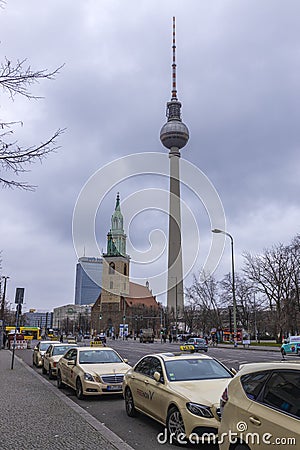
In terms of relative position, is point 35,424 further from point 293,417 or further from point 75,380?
point 293,417

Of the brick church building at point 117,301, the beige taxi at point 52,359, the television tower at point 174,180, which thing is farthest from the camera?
the brick church building at point 117,301

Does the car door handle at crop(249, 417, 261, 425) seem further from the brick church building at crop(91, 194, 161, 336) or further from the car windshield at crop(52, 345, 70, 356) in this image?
the brick church building at crop(91, 194, 161, 336)

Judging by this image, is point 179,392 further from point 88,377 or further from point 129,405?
point 88,377

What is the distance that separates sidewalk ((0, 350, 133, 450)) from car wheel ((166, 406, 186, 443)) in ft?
2.57

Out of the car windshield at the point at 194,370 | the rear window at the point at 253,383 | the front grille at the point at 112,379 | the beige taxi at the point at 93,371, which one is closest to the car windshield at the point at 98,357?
the beige taxi at the point at 93,371

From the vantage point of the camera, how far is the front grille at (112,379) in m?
12.0

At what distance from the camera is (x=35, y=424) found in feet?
28.9

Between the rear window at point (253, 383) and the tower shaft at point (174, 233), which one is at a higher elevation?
the tower shaft at point (174, 233)

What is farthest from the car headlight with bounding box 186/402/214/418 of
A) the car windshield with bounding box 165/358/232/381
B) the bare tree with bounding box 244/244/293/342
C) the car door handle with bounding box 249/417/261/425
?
the bare tree with bounding box 244/244/293/342

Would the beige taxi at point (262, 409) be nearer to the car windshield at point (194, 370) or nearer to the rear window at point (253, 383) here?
the rear window at point (253, 383)

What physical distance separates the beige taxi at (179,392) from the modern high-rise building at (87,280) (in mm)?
159464

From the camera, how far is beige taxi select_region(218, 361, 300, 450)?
177 inches

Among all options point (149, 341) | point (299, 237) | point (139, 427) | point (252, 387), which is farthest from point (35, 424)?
point (149, 341)

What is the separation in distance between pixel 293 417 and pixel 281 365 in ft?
2.38
